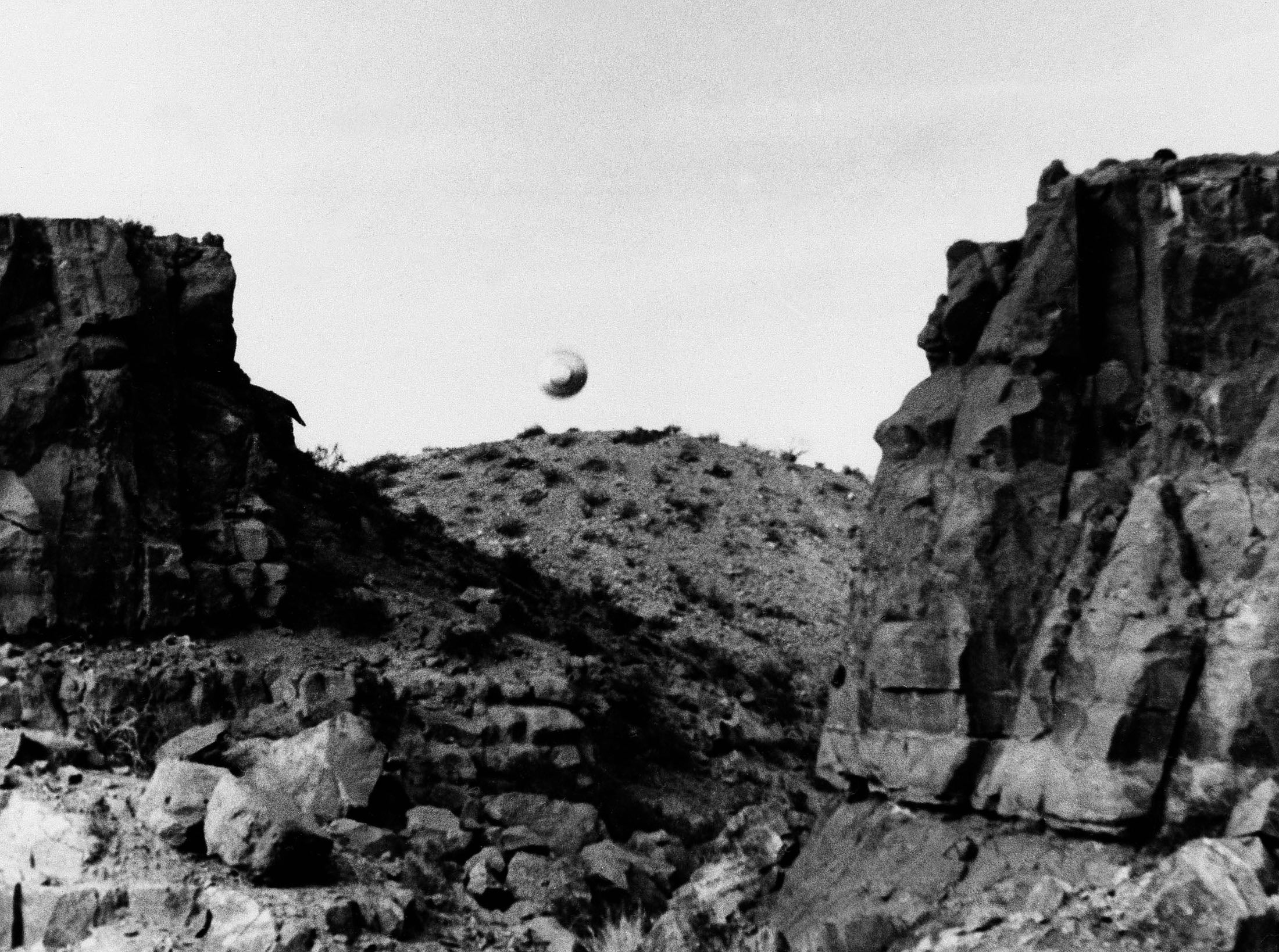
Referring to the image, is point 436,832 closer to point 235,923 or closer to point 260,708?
point 260,708

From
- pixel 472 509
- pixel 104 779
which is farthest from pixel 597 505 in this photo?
pixel 104 779

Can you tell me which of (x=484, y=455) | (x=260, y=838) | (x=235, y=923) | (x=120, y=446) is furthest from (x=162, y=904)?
(x=484, y=455)

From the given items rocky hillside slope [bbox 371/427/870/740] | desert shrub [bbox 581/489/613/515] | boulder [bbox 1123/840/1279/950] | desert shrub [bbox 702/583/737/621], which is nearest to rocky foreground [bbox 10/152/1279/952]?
Answer: boulder [bbox 1123/840/1279/950]

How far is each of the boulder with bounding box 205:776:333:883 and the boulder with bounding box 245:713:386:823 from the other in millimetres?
1797

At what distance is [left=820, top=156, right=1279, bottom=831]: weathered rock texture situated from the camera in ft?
55.7

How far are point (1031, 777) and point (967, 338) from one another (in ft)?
19.0

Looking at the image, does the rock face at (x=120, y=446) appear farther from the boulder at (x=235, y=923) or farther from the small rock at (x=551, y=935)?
the small rock at (x=551, y=935)

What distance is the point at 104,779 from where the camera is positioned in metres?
21.8

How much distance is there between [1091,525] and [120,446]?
14939 mm

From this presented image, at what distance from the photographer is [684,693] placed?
32.3 metres

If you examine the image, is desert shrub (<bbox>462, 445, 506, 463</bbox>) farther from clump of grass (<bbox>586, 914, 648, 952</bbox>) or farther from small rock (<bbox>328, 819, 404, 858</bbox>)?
clump of grass (<bbox>586, 914, 648, 952</bbox>)

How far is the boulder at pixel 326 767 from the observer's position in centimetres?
2253

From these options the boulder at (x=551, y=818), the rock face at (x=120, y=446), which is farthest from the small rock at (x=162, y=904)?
the rock face at (x=120, y=446)

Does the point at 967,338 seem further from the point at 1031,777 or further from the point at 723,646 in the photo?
the point at 723,646
